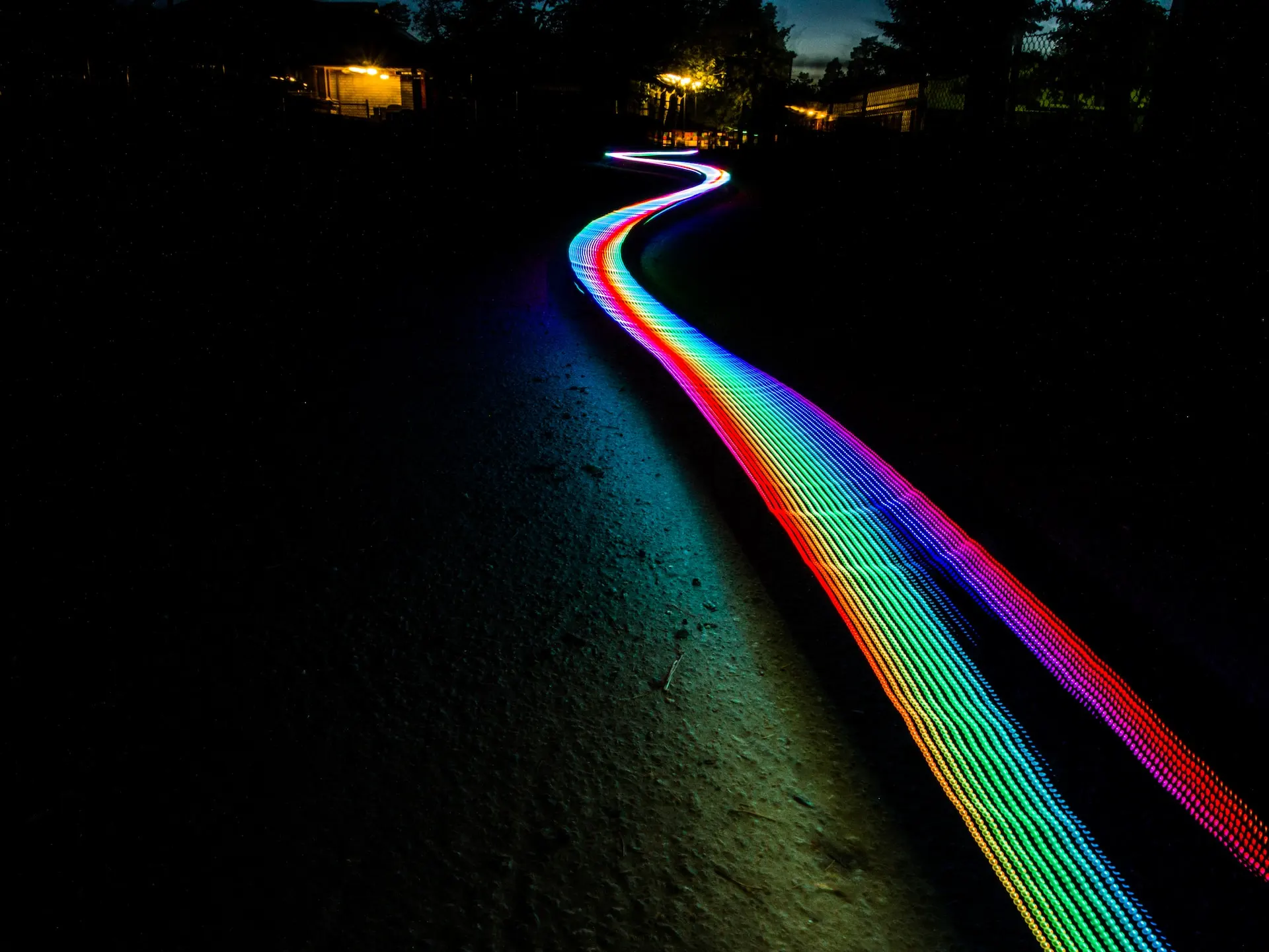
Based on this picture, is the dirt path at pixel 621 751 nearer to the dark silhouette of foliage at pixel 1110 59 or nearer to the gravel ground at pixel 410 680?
the gravel ground at pixel 410 680

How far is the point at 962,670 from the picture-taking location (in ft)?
7.18

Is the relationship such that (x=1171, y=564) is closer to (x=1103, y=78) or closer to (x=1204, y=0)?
(x=1204, y=0)

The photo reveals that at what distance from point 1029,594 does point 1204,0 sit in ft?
27.0

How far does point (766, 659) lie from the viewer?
7.47 ft

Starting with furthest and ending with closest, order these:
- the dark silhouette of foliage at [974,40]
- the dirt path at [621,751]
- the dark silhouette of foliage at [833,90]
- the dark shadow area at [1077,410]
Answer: the dark silhouette of foliage at [833,90] < the dark silhouette of foliage at [974,40] < the dark shadow area at [1077,410] < the dirt path at [621,751]

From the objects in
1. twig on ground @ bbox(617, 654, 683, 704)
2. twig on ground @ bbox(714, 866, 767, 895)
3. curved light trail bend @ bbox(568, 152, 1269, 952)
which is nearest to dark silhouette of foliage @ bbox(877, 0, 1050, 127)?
curved light trail bend @ bbox(568, 152, 1269, 952)

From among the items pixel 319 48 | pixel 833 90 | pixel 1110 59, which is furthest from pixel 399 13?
pixel 1110 59

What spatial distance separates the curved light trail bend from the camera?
5.14 feet

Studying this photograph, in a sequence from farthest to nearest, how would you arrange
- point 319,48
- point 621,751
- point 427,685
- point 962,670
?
point 319,48 < point 962,670 < point 427,685 < point 621,751

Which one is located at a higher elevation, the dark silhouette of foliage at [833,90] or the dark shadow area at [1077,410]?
the dark silhouette of foliage at [833,90]

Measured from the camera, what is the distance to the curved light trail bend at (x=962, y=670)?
1.57 meters

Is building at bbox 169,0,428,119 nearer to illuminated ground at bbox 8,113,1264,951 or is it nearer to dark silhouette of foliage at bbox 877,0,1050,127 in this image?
dark silhouette of foliage at bbox 877,0,1050,127

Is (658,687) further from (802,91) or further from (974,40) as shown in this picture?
(802,91)

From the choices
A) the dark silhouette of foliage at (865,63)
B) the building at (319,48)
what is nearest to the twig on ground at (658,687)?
the building at (319,48)
